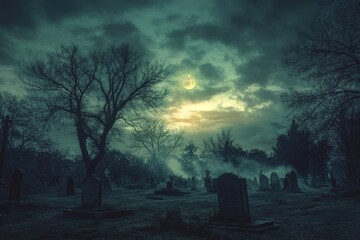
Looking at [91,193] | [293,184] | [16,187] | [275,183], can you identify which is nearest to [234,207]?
[91,193]

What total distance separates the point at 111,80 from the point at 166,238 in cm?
1210

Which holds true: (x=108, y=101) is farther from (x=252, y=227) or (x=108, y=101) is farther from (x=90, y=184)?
(x=252, y=227)

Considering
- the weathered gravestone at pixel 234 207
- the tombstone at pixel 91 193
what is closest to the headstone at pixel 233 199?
the weathered gravestone at pixel 234 207

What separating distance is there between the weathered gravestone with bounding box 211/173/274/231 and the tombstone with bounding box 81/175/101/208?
5772mm

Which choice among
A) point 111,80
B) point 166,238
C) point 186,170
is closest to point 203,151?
point 186,170

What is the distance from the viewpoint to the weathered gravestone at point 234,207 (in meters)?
7.37

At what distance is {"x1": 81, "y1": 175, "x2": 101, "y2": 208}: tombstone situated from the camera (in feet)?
37.4

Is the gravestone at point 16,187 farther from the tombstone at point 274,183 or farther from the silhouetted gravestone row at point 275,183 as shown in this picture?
the tombstone at point 274,183

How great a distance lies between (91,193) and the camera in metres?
11.5

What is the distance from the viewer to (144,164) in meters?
67.1

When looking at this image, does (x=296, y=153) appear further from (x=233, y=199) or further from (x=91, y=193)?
(x=91, y=193)

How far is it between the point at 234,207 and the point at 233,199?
252 millimetres

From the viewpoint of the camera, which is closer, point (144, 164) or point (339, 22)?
point (339, 22)

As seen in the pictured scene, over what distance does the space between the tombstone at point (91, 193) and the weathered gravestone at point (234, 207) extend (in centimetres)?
577
